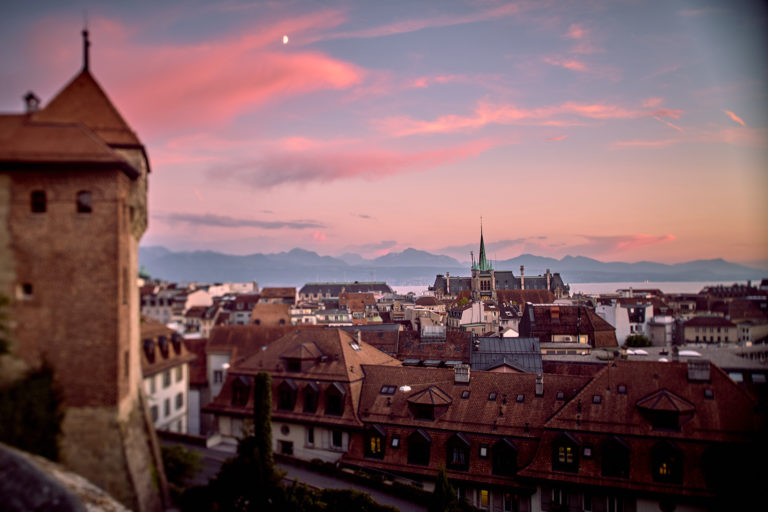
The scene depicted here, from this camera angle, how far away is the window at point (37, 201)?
41.6 ft

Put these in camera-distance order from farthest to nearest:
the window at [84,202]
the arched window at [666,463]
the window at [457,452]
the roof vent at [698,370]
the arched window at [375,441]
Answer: the arched window at [375,441] < the window at [457,452] < the roof vent at [698,370] < the arched window at [666,463] < the window at [84,202]

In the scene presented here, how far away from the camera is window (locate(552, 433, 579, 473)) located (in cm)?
2066

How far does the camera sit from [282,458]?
24.1m

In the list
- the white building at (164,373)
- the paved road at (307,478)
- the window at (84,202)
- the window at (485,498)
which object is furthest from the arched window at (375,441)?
the window at (84,202)

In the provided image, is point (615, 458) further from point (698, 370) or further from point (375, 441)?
point (375, 441)

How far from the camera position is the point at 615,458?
20.3 meters

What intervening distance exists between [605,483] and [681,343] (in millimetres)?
12925

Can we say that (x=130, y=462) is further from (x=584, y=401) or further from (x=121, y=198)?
(x=584, y=401)

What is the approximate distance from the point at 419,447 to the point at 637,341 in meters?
23.6

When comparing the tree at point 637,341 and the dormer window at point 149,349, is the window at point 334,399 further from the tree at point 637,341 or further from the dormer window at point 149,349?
the tree at point 637,341

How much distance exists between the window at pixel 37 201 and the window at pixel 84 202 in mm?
708

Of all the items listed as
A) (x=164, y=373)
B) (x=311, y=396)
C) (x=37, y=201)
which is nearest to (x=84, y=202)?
(x=37, y=201)

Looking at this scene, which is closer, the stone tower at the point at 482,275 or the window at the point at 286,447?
the window at the point at 286,447

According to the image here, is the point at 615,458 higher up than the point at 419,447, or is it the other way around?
the point at 615,458
